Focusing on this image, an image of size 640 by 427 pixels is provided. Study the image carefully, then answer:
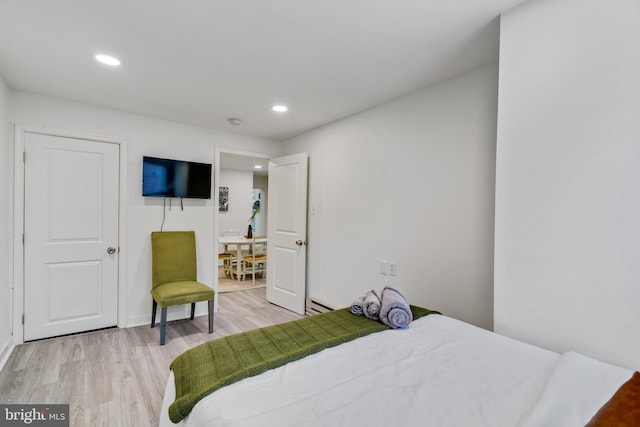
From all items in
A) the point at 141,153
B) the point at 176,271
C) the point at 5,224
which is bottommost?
the point at 176,271

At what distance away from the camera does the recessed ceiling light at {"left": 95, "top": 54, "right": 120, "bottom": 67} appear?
205cm

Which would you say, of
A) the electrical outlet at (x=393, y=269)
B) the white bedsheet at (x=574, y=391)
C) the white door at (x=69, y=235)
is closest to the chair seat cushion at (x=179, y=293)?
the white door at (x=69, y=235)

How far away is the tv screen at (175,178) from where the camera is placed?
326 centimetres

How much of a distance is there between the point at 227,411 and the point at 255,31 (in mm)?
1900

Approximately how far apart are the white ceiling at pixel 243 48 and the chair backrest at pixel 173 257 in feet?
4.65

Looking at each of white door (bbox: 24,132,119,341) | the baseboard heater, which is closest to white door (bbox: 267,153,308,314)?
the baseboard heater

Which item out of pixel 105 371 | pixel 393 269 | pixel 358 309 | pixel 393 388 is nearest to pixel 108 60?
pixel 105 371

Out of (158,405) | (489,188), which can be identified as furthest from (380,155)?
(158,405)

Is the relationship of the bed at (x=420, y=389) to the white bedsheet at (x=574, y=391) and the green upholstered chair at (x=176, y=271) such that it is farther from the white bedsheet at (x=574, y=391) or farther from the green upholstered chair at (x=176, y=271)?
the green upholstered chair at (x=176, y=271)

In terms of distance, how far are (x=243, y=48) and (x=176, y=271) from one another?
8.11 ft

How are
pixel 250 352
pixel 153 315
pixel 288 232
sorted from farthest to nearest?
pixel 288 232 → pixel 153 315 → pixel 250 352

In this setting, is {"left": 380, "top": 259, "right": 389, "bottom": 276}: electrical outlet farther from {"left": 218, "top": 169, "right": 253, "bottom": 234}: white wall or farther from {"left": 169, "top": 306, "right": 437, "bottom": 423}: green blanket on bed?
{"left": 218, "top": 169, "right": 253, "bottom": 234}: white wall

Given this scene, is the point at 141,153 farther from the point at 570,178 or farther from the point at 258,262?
the point at 570,178

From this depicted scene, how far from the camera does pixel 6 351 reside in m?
2.52
